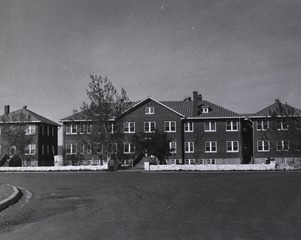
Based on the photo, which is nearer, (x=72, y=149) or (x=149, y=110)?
(x=149, y=110)

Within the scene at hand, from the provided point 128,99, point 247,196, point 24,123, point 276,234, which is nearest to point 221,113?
point 128,99

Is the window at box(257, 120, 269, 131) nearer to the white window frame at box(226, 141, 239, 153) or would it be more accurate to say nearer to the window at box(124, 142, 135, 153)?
the white window frame at box(226, 141, 239, 153)

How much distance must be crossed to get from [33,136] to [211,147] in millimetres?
26653

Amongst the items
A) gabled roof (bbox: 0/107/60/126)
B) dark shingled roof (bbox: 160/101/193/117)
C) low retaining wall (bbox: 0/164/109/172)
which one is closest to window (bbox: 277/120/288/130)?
dark shingled roof (bbox: 160/101/193/117)

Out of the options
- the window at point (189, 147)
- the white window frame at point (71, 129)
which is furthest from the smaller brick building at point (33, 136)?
the window at point (189, 147)

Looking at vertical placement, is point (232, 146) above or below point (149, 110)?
below

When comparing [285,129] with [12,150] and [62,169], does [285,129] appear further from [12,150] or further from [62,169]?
[12,150]

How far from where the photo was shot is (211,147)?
5578 centimetres

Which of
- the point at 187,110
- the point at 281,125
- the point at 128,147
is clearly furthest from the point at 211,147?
the point at 128,147

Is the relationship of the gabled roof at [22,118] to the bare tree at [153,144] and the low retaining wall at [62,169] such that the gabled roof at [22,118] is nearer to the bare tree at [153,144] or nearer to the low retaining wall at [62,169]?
the low retaining wall at [62,169]

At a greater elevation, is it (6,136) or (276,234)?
(6,136)

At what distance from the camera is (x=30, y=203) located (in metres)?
13.3

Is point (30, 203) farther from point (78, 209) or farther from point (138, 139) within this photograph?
point (138, 139)

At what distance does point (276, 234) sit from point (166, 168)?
34668 millimetres
